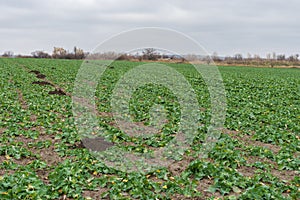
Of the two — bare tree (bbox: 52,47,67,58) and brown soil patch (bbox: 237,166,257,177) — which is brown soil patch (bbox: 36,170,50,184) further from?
bare tree (bbox: 52,47,67,58)

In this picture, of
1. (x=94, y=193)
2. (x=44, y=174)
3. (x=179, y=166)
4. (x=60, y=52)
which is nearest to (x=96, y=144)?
(x=44, y=174)

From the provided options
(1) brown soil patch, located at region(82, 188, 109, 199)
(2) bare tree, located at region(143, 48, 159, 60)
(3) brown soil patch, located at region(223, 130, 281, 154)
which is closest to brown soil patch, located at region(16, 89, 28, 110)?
(2) bare tree, located at region(143, 48, 159, 60)

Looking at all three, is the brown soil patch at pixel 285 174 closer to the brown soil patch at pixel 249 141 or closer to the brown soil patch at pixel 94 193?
the brown soil patch at pixel 249 141

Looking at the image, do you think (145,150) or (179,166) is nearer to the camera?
(179,166)

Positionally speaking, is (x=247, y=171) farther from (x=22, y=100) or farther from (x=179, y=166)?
(x=22, y=100)

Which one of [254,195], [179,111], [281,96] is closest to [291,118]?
[179,111]

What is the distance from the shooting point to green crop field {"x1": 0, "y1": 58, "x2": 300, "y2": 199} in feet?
20.1

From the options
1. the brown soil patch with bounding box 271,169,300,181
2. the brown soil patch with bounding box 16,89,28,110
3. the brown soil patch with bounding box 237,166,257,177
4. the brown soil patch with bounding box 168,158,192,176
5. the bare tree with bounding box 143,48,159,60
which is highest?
the bare tree with bounding box 143,48,159,60

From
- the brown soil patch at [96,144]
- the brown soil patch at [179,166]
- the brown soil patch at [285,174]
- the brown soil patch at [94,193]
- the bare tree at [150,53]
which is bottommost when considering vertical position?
the brown soil patch at [285,174]

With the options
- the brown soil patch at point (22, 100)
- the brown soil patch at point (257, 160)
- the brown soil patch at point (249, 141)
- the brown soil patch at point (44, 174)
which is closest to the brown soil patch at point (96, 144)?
the brown soil patch at point (44, 174)

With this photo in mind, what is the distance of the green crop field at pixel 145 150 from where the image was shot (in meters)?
6.11

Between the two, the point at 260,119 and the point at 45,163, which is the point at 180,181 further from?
the point at 260,119

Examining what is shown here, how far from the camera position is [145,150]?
8461mm

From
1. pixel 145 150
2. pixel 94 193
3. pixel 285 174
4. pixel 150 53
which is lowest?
pixel 285 174
